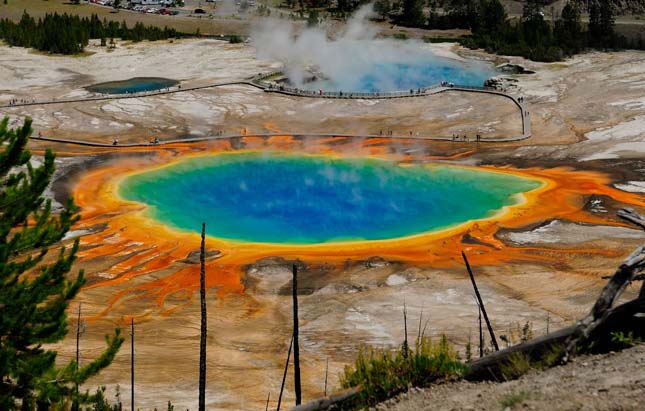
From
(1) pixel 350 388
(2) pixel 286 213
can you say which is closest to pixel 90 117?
(2) pixel 286 213

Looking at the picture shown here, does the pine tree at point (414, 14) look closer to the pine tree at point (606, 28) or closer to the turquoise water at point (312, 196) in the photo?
the pine tree at point (606, 28)

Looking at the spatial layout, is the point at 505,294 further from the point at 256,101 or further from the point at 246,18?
the point at 246,18

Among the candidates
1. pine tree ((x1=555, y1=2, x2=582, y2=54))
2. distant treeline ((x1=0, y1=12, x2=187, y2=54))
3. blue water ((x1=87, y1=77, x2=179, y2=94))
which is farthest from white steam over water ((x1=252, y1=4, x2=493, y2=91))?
distant treeline ((x1=0, y1=12, x2=187, y2=54))

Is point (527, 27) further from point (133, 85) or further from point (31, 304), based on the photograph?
point (31, 304)

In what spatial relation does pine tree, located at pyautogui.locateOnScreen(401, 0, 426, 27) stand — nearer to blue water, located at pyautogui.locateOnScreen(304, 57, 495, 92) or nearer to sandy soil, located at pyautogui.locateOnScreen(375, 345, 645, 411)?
blue water, located at pyautogui.locateOnScreen(304, 57, 495, 92)

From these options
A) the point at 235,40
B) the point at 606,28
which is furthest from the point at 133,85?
the point at 606,28

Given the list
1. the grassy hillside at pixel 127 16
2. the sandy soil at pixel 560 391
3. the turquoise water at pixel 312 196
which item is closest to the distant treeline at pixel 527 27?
the grassy hillside at pixel 127 16
